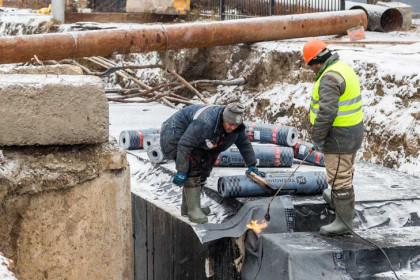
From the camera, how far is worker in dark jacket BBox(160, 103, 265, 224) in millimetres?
6242

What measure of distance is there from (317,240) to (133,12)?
596 inches

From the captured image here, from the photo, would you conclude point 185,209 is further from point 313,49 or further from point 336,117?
point 313,49

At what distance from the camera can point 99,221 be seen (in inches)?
212

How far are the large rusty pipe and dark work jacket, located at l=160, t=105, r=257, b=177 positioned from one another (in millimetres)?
5734

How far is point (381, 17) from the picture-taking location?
594 inches

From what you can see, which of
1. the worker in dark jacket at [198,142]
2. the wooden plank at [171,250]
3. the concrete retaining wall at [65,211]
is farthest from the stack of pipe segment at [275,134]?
the concrete retaining wall at [65,211]

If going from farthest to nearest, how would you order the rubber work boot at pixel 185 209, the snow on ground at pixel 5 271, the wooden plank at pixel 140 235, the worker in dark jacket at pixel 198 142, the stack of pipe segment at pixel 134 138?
the stack of pipe segment at pixel 134 138, the wooden plank at pixel 140 235, the rubber work boot at pixel 185 209, the worker in dark jacket at pixel 198 142, the snow on ground at pixel 5 271

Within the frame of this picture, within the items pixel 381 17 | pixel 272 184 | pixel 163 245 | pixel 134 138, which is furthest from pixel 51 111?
pixel 381 17

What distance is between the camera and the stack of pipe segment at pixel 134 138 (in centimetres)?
929

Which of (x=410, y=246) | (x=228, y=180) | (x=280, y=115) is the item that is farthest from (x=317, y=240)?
→ (x=280, y=115)

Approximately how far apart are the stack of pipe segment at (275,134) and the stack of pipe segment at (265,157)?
404 mm

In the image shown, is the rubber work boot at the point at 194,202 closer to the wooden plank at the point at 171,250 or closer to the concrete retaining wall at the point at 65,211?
the wooden plank at the point at 171,250

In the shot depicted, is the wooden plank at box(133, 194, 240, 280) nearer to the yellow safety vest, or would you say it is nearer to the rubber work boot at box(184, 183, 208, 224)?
the rubber work boot at box(184, 183, 208, 224)

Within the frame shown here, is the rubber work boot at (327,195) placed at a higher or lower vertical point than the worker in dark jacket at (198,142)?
lower
